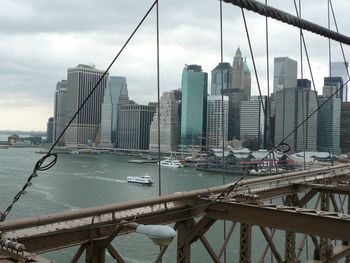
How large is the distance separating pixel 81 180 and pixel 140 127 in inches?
1709

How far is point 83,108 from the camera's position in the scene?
59312 millimetres

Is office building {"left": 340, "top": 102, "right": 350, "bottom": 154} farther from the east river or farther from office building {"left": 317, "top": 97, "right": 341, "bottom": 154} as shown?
the east river

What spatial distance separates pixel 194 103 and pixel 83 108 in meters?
15.5

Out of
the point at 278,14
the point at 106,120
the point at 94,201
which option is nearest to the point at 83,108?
the point at 106,120

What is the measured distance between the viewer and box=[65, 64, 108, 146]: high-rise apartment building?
164ft

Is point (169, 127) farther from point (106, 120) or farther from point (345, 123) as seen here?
point (345, 123)

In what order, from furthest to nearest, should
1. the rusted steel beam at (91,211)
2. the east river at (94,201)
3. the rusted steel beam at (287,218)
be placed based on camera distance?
1. the east river at (94,201)
2. the rusted steel beam at (287,218)
3. the rusted steel beam at (91,211)

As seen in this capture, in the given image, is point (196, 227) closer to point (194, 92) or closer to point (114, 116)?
point (194, 92)

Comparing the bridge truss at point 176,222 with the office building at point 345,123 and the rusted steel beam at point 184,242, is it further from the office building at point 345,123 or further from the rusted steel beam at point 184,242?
the office building at point 345,123

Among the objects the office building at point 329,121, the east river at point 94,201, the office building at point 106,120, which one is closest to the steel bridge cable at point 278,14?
the east river at point 94,201

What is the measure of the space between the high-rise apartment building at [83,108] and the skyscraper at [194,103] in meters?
11.4

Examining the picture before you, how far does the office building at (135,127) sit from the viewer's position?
67525 mm

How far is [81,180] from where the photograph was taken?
25484 mm

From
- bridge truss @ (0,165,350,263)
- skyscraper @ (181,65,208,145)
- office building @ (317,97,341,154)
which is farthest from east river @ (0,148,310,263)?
skyscraper @ (181,65,208,145)
